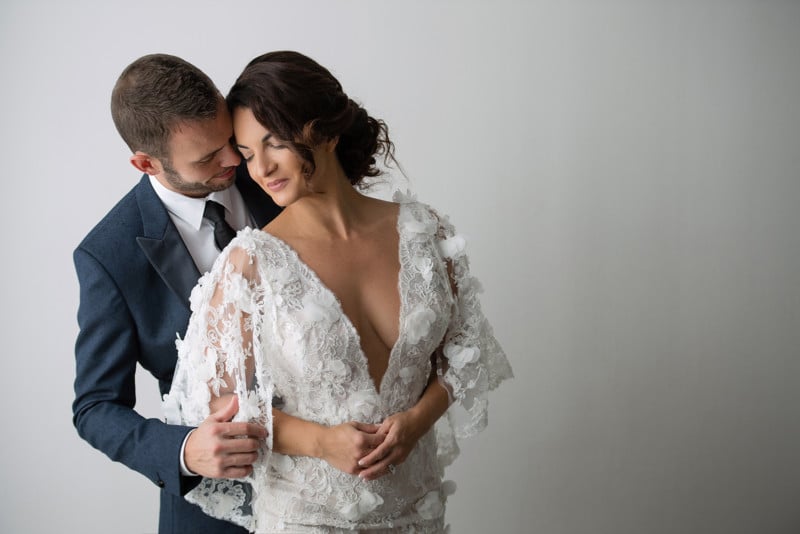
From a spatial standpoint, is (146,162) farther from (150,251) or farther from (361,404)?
(361,404)

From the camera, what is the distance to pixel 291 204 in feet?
6.26

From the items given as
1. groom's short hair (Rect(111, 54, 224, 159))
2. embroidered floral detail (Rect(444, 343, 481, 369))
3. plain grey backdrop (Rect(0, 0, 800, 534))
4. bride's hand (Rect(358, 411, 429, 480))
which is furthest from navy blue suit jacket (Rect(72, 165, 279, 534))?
plain grey backdrop (Rect(0, 0, 800, 534))

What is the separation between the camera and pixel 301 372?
1755mm

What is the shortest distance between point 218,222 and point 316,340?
538mm

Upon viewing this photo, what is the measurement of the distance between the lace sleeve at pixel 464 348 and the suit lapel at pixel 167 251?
24.9 inches

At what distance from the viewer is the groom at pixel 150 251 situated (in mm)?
1912

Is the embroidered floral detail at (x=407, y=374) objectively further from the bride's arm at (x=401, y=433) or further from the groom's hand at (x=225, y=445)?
the groom's hand at (x=225, y=445)

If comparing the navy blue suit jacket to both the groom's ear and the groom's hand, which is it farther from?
the groom's hand

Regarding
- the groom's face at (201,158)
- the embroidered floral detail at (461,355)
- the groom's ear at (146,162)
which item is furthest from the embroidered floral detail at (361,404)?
the groom's ear at (146,162)

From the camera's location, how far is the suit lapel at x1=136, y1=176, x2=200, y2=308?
200cm

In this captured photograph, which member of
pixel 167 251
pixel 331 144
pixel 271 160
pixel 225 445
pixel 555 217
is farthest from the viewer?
pixel 555 217

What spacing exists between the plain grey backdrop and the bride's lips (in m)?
1.32

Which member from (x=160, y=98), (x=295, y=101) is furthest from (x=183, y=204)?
(x=295, y=101)

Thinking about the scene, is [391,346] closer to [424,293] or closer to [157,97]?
[424,293]
